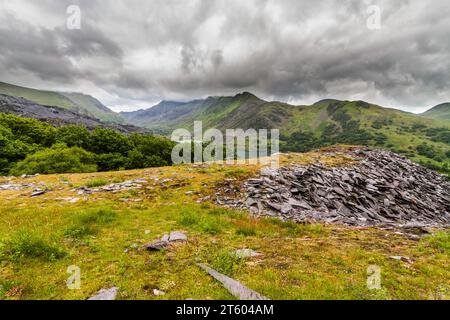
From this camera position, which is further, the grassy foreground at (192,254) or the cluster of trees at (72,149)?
the cluster of trees at (72,149)

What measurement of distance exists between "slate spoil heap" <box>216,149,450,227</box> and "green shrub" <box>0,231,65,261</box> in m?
11.1

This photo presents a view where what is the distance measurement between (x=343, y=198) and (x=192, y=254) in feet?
60.6

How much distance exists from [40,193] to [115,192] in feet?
18.2

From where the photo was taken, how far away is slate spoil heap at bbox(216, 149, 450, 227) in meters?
17.3

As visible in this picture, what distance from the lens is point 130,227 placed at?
38.9 feet

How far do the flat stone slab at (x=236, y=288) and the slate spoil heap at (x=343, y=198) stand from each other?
30.2 ft

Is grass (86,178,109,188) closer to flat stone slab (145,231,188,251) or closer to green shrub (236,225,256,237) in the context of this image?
flat stone slab (145,231,188,251)

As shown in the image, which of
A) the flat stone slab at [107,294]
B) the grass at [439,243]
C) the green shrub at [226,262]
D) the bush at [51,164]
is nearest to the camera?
the flat stone slab at [107,294]

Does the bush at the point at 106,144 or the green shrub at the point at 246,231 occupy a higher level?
the bush at the point at 106,144

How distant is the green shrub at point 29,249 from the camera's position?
8.16 metres

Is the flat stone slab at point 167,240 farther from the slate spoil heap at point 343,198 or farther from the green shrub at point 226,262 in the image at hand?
the slate spoil heap at point 343,198

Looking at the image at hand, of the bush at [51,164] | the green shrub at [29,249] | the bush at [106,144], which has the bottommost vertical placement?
the green shrub at [29,249]

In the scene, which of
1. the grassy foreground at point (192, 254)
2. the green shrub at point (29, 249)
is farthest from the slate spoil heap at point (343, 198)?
the green shrub at point (29, 249)

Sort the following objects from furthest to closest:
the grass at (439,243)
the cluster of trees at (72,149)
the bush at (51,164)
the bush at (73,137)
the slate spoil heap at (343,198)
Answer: the bush at (73,137)
the cluster of trees at (72,149)
the bush at (51,164)
the slate spoil heap at (343,198)
the grass at (439,243)
